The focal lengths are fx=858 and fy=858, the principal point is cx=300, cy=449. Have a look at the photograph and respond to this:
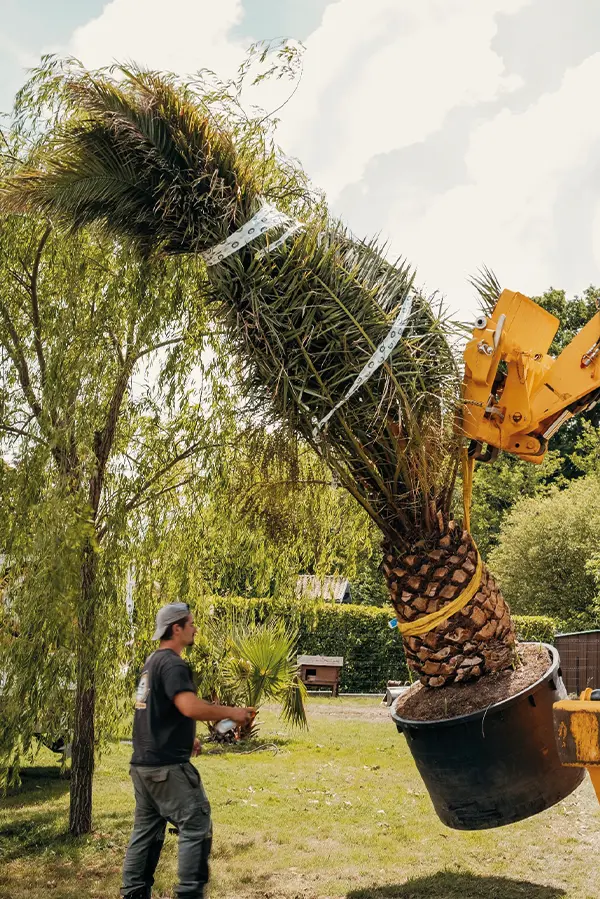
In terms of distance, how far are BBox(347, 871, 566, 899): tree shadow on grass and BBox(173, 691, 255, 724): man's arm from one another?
187 cm

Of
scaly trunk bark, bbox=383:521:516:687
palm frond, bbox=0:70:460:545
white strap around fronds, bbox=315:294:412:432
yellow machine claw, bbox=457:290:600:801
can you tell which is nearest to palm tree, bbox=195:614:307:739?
scaly trunk bark, bbox=383:521:516:687

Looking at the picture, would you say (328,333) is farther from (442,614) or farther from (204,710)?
(204,710)

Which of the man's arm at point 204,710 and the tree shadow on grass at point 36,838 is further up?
the man's arm at point 204,710

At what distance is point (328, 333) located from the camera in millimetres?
4797

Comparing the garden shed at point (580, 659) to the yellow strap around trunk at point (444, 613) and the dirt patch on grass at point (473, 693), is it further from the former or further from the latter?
the yellow strap around trunk at point (444, 613)

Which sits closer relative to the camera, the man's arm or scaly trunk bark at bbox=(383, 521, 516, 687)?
the man's arm

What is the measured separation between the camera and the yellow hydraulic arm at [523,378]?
14.9 feet

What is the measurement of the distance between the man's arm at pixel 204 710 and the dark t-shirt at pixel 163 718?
1.7 inches

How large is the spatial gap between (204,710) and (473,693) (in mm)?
1629

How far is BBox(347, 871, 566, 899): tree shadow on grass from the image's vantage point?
5.06 meters

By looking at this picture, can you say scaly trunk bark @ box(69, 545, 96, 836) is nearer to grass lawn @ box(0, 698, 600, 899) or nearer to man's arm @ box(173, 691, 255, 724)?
grass lawn @ box(0, 698, 600, 899)

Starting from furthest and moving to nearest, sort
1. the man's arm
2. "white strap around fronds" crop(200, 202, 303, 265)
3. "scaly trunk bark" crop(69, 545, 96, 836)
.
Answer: "scaly trunk bark" crop(69, 545, 96, 836)
"white strap around fronds" crop(200, 202, 303, 265)
the man's arm

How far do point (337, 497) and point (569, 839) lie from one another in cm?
324

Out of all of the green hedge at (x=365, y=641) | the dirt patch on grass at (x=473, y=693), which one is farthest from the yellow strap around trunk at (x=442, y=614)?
the green hedge at (x=365, y=641)
